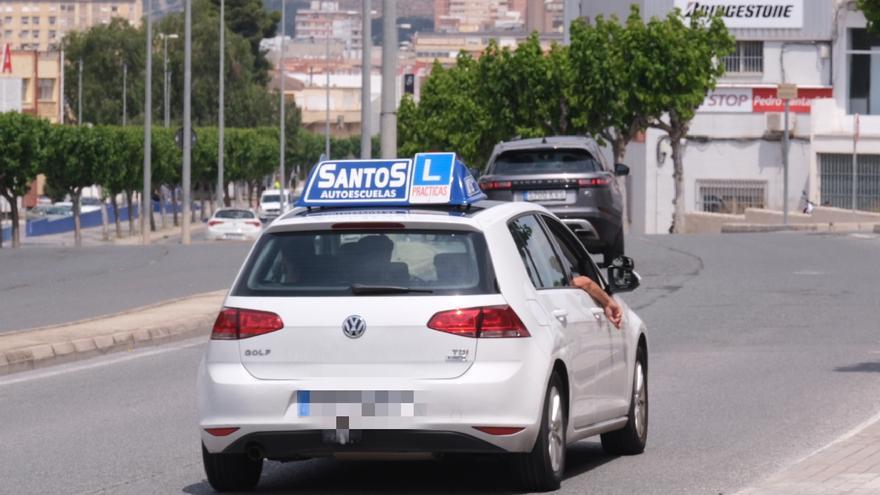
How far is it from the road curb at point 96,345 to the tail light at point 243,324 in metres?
7.42

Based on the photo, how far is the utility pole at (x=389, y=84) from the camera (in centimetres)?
2477

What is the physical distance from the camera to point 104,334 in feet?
57.9

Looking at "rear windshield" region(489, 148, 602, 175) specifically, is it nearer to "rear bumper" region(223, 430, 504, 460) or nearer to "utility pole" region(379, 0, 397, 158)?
"utility pole" region(379, 0, 397, 158)

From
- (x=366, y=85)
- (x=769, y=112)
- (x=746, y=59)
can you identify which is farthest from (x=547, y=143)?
(x=746, y=59)

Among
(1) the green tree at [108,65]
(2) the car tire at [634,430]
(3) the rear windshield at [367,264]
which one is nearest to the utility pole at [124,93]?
(1) the green tree at [108,65]

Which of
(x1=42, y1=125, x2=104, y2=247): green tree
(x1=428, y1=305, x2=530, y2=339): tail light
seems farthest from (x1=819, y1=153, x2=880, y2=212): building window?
(x1=428, y1=305, x2=530, y2=339): tail light

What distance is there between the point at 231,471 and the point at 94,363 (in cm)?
766

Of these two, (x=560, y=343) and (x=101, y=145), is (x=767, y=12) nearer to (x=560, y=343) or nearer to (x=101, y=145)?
(x=101, y=145)

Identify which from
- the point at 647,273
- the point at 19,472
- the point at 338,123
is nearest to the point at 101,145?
the point at 647,273

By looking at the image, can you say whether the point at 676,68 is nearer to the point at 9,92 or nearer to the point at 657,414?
the point at 9,92

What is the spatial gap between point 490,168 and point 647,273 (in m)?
3.24

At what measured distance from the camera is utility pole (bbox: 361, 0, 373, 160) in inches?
1033

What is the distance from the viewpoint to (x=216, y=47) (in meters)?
105

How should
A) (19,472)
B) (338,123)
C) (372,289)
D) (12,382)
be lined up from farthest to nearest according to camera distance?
1. (338,123)
2. (12,382)
3. (19,472)
4. (372,289)
